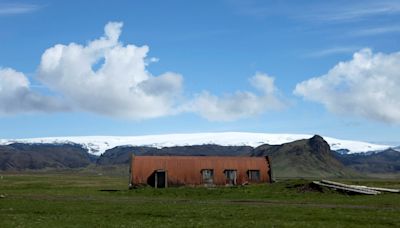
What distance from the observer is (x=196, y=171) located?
102 m

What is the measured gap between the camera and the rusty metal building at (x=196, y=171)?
9944cm

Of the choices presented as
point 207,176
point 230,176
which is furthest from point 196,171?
point 230,176

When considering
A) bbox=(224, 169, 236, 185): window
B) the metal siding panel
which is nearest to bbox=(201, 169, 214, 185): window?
the metal siding panel

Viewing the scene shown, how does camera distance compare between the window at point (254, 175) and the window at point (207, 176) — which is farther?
the window at point (254, 175)

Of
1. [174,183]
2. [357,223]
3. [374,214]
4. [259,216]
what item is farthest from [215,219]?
[174,183]

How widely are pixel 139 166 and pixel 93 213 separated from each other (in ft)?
177

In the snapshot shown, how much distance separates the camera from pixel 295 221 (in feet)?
129

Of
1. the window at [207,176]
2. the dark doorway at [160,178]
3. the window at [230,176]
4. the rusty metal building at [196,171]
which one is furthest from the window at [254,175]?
the dark doorway at [160,178]

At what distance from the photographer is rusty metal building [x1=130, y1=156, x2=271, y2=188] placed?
9944 cm

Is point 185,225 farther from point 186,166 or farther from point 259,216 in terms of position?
point 186,166

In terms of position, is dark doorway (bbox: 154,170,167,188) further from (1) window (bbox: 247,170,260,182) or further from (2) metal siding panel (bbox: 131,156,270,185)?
(1) window (bbox: 247,170,260,182)

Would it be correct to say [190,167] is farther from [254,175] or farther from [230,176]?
[254,175]

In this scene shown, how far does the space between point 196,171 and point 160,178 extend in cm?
644

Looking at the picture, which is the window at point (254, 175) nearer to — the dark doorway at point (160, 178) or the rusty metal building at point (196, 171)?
the rusty metal building at point (196, 171)
